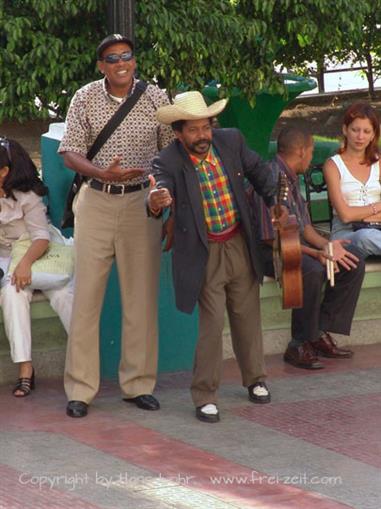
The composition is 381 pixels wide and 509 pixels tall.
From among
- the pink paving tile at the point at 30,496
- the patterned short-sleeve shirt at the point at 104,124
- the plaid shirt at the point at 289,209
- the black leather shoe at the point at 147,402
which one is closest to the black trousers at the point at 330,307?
the plaid shirt at the point at 289,209

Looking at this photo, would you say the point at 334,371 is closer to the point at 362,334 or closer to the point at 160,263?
the point at 362,334

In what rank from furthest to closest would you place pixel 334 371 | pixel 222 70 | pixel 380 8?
pixel 380 8 → pixel 222 70 → pixel 334 371

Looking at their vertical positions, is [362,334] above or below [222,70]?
below

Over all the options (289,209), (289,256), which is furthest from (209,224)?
(289,209)

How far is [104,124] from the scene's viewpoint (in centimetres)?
737

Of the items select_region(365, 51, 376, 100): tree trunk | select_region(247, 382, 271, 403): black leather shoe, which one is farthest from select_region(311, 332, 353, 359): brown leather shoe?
select_region(365, 51, 376, 100): tree trunk

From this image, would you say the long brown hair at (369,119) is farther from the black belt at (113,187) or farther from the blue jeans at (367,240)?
the black belt at (113,187)

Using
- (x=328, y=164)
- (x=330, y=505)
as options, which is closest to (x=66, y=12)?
(x=328, y=164)

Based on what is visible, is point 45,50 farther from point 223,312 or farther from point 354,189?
point 223,312

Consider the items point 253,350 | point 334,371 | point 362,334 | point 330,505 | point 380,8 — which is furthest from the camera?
point 380,8

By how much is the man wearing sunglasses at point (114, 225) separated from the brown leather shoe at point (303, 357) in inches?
44.0

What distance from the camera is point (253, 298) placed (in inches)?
296

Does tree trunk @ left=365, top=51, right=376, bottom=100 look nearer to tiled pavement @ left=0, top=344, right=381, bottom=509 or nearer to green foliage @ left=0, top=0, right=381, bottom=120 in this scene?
green foliage @ left=0, top=0, right=381, bottom=120

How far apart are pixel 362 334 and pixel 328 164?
3.60 feet
